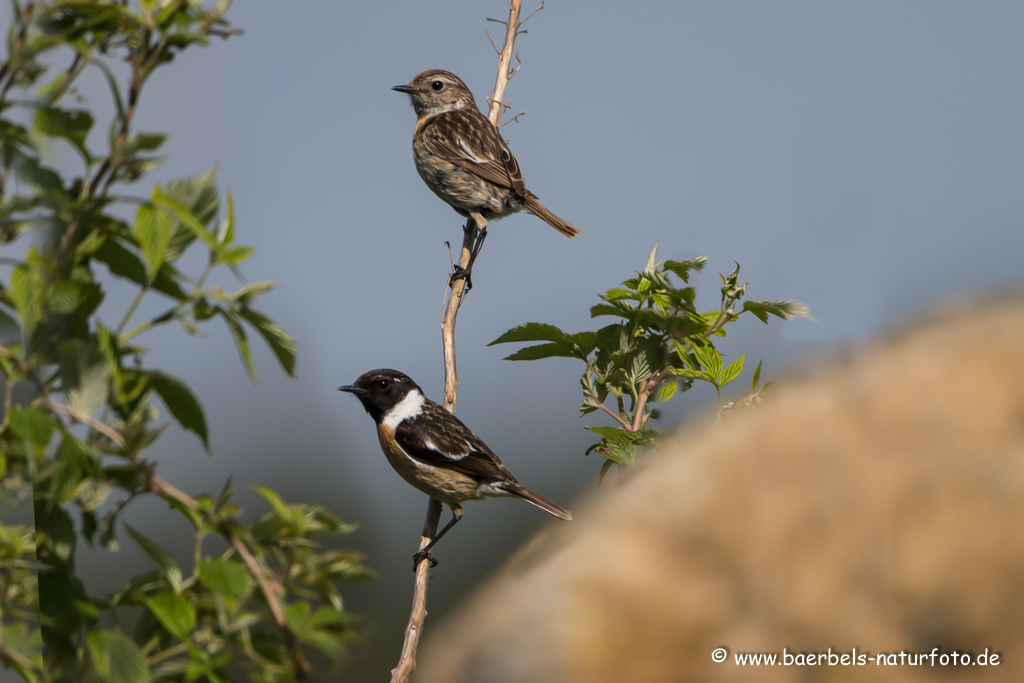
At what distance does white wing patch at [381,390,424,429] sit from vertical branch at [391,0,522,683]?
0.82m

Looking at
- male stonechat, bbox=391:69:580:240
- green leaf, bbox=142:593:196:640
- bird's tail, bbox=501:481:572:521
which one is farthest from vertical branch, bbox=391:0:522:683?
male stonechat, bbox=391:69:580:240

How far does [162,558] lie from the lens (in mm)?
1248

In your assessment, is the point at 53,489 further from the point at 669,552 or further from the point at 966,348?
the point at 966,348

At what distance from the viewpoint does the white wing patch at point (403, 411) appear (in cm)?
400

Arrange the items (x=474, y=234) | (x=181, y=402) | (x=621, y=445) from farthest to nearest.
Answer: (x=474, y=234) < (x=621, y=445) < (x=181, y=402)

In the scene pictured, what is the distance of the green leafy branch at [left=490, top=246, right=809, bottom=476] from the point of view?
90.5 inches

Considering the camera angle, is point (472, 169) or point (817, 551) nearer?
point (817, 551)

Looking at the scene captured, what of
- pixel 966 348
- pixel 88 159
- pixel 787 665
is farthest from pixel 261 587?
pixel 966 348

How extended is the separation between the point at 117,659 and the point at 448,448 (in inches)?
102

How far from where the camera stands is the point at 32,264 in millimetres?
1226

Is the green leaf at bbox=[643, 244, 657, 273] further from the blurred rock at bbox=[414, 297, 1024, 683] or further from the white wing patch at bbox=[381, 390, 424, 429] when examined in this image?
the white wing patch at bbox=[381, 390, 424, 429]

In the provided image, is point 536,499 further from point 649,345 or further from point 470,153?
point 470,153

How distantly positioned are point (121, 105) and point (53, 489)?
2.02 feet

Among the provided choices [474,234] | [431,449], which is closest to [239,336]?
[431,449]
